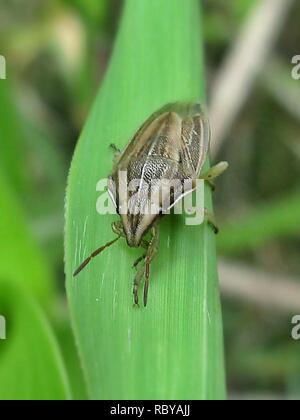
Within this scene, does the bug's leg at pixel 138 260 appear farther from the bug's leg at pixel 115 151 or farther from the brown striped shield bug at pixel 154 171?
the bug's leg at pixel 115 151

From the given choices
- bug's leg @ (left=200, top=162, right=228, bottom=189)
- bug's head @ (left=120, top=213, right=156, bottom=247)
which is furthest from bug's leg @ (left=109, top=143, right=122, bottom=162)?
bug's leg @ (left=200, top=162, right=228, bottom=189)

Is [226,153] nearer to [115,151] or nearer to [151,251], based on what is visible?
[115,151]

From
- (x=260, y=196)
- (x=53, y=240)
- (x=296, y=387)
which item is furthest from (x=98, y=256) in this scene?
(x=260, y=196)

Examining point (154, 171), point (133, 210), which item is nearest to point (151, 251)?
point (133, 210)

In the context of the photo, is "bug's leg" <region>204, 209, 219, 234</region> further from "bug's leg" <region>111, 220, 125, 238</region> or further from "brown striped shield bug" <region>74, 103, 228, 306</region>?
"bug's leg" <region>111, 220, 125, 238</region>

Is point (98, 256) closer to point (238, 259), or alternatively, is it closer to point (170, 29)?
point (170, 29)
